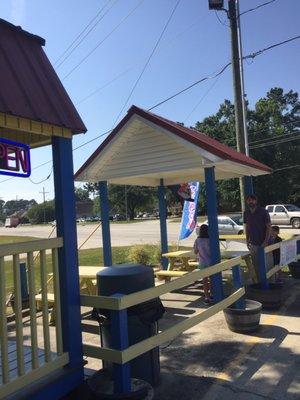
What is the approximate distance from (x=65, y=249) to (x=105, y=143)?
16.2 feet

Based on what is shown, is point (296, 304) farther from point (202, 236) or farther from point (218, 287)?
point (202, 236)

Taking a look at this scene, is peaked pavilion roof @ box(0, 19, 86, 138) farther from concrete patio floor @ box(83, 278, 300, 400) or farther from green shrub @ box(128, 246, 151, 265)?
green shrub @ box(128, 246, 151, 265)

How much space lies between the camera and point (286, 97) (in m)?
60.2

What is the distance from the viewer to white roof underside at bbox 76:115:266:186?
8.09m

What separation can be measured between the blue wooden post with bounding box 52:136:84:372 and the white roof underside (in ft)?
12.6

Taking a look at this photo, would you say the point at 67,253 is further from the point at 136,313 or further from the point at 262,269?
the point at 262,269

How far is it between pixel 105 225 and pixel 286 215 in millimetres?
27545

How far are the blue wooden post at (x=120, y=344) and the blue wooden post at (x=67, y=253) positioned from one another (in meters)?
0.43

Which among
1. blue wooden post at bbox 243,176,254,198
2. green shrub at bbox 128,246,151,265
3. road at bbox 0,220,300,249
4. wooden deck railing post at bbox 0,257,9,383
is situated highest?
blue wooden post at bbox 243,176,254,198

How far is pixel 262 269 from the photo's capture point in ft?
26.2

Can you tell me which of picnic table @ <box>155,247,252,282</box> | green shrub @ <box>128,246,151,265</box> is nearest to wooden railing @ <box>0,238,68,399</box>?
picnic table @ <box>155,247,252,282</box>

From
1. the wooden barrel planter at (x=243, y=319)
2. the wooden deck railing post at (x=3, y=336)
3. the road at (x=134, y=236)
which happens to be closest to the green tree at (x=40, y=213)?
the road at (x=134, y=236)

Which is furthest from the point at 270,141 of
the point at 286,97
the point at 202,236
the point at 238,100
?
the point at 202,236

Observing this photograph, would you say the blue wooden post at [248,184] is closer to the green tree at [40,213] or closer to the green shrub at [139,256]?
the green shrub at [139,256]
